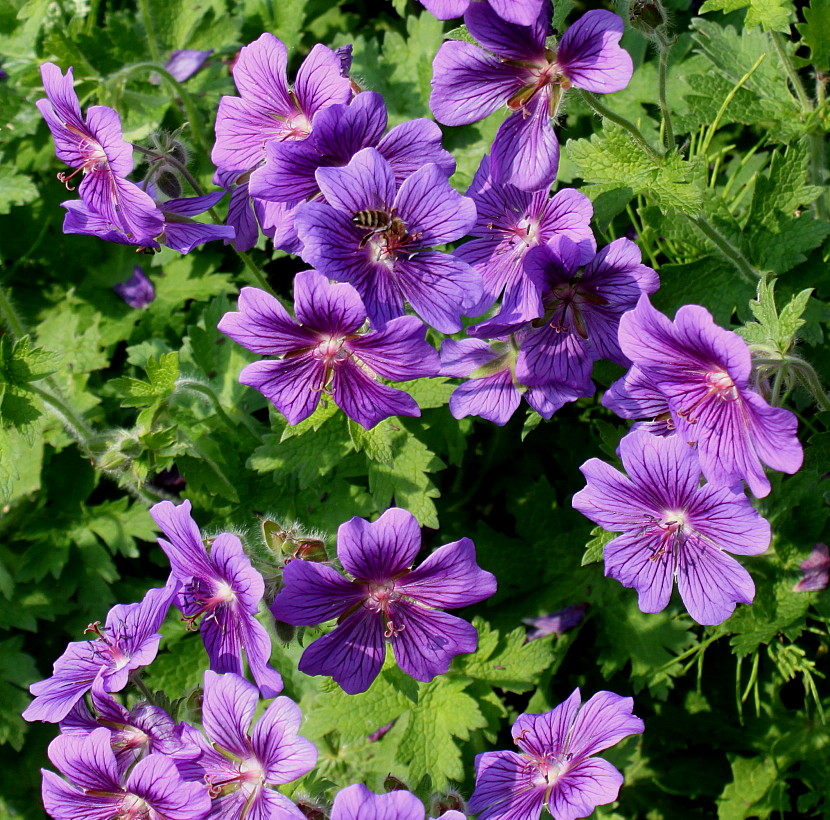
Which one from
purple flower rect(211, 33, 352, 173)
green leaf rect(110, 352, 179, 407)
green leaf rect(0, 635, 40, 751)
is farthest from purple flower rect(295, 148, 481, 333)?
green leaf rect(0, 635, 40, 751)

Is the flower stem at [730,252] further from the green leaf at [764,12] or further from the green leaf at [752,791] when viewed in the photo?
the green leaf at [752,791]

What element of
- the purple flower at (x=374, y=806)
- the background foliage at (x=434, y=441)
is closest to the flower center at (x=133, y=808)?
the background foliage at (x=434, y=441)

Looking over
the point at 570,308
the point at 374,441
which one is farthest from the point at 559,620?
the point at 570,308

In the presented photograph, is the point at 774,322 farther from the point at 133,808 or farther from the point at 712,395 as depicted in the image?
the point at 133,808

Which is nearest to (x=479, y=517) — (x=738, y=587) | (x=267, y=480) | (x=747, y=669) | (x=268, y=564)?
(x=267, y=480)

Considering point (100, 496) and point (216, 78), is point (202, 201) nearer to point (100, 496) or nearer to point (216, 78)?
point (216, 78)
